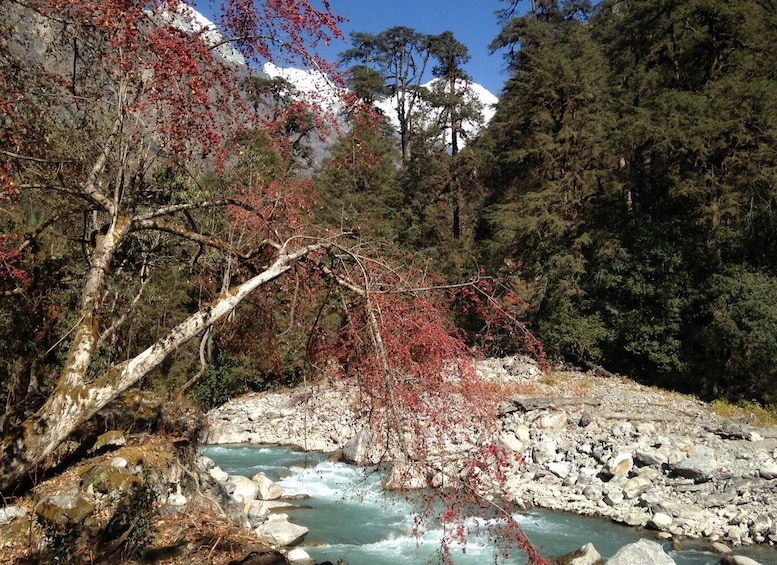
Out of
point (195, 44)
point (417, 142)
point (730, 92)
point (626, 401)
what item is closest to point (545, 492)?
point (626, 401)

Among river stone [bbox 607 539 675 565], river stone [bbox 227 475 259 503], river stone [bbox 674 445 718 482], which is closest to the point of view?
river stone [bbox 607 539 675 565]

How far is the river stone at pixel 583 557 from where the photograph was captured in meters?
7.80

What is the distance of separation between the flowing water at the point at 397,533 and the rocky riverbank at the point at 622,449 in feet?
1.70

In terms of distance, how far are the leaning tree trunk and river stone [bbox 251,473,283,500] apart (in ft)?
24.3

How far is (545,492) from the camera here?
10.8m

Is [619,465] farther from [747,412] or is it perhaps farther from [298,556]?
[298,556]

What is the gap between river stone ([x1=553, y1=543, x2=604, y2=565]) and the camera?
25.6ft

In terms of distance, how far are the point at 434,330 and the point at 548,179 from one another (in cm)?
2078

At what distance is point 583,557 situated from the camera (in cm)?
785

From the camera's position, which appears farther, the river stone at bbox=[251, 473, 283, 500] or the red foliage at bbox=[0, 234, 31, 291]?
the river stone at bbox=[251, 473, 283, 500]

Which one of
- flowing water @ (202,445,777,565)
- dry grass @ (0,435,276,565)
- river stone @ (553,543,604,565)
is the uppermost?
dry grass @ (0,435,276,565)

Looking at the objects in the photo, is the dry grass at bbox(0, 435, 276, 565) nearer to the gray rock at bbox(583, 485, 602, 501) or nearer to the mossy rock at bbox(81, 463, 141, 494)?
the mossy rock at bbox(81, 463, 141, 494)

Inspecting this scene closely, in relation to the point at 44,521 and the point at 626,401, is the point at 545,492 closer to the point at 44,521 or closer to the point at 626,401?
the point at 626,401

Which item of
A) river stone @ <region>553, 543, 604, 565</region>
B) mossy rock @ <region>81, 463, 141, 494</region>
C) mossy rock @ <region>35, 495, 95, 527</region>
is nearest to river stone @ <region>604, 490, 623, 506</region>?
river stone @ <region>553, 543, 604, 565</region>
